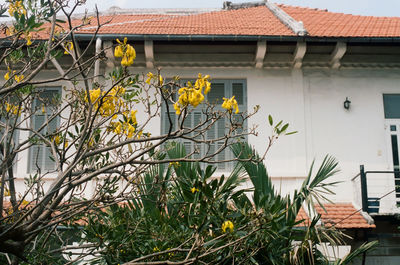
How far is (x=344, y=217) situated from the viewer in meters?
9.88

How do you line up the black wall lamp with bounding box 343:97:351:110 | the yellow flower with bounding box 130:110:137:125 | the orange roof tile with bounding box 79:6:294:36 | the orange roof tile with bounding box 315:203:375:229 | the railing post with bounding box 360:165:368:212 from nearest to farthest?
the yellow flower with bounding box 130:110:137:125 < the orange roof tile with bounding box 315:203:375:229 < the railing post with bounding box 360:165:368:212 < the black wall lamp with bounding box 343:97:351:110 < the orange roof tile with bounding box 79:6:294:36

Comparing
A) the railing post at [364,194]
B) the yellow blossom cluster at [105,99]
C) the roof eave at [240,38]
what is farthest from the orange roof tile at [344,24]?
the yellow blossom cluster at [105,99]

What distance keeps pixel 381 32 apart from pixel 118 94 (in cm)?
725

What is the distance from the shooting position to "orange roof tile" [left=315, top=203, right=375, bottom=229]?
9570mm

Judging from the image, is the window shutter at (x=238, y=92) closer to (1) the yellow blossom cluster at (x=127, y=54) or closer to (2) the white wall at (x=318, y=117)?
(2) the white wall at (x=318, y=117)

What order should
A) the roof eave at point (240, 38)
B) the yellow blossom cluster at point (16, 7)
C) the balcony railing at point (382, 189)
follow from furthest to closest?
the roof eave at point (240, 38) → the balcony railing at point (382, 189) → the yellow blossom cluster at point (16, 7)

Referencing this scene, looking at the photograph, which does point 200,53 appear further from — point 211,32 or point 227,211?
point 227,211

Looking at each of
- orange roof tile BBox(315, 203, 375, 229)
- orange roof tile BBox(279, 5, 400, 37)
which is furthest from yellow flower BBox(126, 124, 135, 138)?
orange roof tile BBox(279, 5, 400, 37)

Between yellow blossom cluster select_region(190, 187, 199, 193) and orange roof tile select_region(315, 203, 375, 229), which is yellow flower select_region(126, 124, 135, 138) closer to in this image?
yellow blossom cluster select_region(190, 187, 199, 193)

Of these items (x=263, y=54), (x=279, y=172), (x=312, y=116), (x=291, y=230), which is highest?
(x=263, y=54)

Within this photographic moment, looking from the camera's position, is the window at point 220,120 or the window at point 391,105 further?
the window at point 391,105

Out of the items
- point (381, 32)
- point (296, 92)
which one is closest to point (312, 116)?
point (296, 92)

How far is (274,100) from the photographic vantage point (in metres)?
11.4

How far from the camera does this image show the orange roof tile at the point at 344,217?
9570 millimetres
